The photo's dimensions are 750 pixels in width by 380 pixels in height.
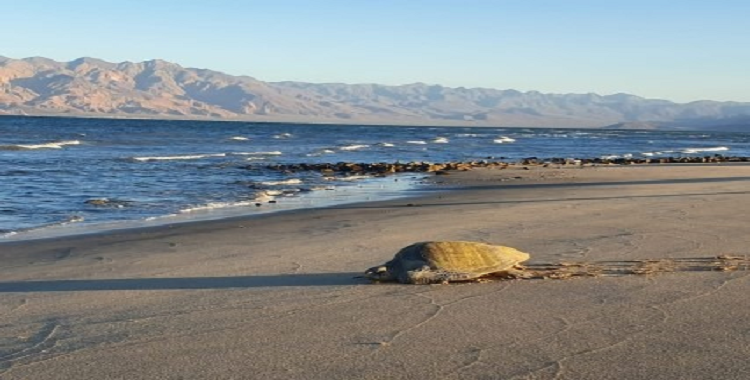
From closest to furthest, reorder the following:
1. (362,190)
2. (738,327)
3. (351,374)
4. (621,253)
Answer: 1. (351,374)
2. (738,327)
3. (621,253)
4. (362,190)

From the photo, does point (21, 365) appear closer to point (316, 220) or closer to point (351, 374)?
point (351, 374)

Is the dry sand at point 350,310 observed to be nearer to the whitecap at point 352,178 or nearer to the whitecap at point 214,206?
the whitecap at point 214,206

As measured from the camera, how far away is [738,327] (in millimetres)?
6629

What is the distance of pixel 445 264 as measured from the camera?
8383mm

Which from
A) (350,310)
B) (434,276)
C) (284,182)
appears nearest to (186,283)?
(350,310)

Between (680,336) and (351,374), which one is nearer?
(351,374)

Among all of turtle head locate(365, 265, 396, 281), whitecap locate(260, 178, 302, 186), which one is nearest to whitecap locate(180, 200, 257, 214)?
whitecap locate(260, 178, 302, 186)

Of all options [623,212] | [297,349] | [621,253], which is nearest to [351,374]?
[297,349]

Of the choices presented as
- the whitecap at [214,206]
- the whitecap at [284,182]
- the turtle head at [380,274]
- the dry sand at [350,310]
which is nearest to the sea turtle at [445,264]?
the turtle head at [380,274]

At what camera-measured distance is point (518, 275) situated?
869 cm

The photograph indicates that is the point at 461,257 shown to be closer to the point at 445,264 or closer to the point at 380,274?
the point at 445,264

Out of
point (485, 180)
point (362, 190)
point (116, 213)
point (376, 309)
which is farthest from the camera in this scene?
point (485, 180)

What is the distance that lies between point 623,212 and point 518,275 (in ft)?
24.5

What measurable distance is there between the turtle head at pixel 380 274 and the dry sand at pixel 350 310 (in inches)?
4.8
